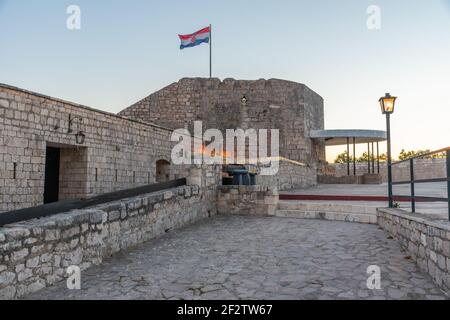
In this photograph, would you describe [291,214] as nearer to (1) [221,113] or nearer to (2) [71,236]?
(2) [71,236]

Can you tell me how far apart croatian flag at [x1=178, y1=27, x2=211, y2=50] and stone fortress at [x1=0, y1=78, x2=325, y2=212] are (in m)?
2.44

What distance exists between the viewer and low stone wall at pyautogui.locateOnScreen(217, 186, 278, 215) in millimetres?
9133

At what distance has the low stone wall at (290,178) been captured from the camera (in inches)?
541

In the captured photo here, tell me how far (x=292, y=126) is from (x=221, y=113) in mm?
4811

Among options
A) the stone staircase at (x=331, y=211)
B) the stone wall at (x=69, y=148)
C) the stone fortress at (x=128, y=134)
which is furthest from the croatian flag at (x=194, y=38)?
the stone staircase at (x=331, y=211)

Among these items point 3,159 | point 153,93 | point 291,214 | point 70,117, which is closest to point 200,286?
point 291,214

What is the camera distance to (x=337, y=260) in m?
4.72

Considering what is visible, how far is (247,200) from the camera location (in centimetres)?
928

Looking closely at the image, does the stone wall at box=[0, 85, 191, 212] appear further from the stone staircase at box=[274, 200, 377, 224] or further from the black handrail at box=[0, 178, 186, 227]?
the stone staircase at box=[274, 200, 377, 224]

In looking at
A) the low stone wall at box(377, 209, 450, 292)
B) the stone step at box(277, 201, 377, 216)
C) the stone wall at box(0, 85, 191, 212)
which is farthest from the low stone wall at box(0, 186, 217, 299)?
the stone wall at box(0, 85, 191, 212)

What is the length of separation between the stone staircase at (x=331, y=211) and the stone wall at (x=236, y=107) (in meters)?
12.8

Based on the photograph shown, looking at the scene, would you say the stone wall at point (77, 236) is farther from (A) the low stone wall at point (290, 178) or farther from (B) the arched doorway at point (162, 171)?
(B) the arched doorway at point (162, 171)

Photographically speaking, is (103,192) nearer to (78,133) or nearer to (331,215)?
(78,133)

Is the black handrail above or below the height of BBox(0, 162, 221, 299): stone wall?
above
